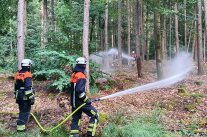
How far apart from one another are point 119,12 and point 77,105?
15.9 m

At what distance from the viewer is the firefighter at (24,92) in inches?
370

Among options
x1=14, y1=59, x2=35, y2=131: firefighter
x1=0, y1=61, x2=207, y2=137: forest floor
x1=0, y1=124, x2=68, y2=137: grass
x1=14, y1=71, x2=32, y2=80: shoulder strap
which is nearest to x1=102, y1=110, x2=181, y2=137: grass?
x1=0, y1=61, x2=207, y2=137: forest floor

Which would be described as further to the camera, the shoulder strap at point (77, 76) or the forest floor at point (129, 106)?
the forest floor at point (129, 106)

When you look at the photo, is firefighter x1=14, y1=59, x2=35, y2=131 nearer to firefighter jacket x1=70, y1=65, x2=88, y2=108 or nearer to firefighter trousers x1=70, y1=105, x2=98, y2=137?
firefighter jacket x1=70, y1=65, x2=88, y2=108

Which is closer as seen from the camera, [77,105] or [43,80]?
[77,105]

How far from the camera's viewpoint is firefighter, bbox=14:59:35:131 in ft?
30.8

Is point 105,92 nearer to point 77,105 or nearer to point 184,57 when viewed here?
point 77,105

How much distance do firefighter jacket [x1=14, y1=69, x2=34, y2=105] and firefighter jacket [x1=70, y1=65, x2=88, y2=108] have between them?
1.35 m

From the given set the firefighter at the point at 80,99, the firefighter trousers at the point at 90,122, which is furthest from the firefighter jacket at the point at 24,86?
the firefighter trousers at the point at 90,122

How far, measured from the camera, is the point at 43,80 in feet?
60.1

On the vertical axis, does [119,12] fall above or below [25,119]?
above

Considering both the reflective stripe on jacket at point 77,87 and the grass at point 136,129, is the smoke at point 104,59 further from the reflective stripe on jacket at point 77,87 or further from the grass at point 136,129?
the reflective stripe on jacket at point 77,87

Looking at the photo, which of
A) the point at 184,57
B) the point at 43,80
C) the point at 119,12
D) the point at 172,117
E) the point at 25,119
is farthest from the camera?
the point at 184,57

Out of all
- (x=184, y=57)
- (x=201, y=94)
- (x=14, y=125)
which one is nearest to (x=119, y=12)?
(x=201, y=94)
